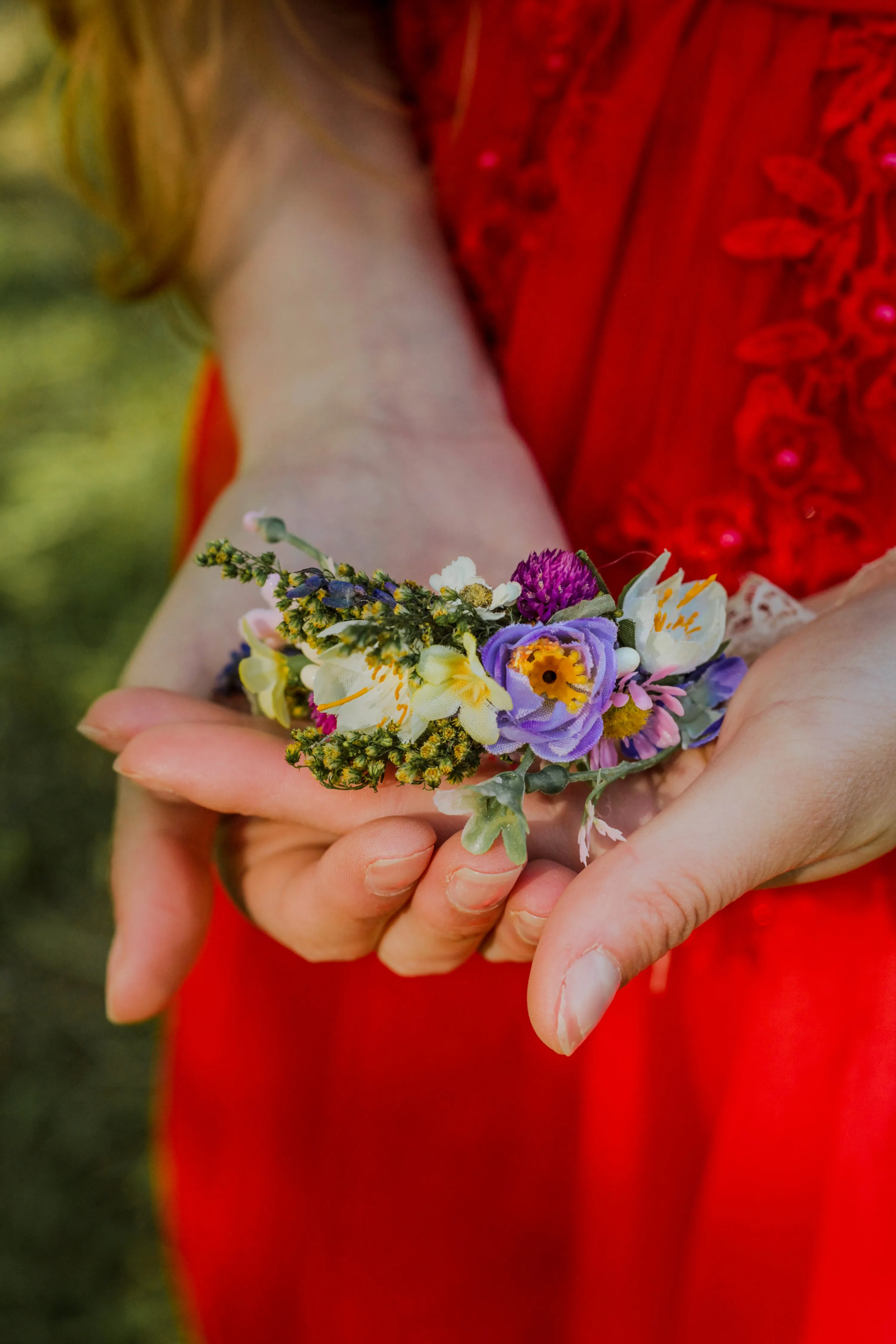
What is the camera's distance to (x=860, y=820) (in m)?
0.95

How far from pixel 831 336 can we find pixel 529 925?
81cm

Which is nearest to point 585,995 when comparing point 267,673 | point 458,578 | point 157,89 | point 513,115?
point 458,578

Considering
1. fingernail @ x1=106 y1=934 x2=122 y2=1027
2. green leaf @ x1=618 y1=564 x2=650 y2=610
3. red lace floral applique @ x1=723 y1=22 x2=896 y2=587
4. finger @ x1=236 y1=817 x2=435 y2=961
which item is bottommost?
fingernail @ x1=106 y1=934 x2=122 y2=1027

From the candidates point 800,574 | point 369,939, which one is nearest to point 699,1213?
point 369,939

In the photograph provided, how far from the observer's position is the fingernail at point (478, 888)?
3.00ft

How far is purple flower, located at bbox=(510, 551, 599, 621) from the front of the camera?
98 cm

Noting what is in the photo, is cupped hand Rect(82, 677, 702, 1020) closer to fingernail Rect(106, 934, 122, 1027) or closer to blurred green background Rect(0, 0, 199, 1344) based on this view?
fingernail Rect(106, 934, 122, 1027)

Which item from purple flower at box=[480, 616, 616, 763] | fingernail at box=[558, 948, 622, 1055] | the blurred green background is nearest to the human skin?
fingernail at box=[558, 948, 622, 1055]

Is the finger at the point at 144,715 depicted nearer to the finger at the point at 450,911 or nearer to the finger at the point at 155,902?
the finger at the point at 155,902

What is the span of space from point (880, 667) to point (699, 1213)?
65 centimetres

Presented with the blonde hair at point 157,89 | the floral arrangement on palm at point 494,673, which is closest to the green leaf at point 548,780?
the floral arrangement on palm at point 494,673

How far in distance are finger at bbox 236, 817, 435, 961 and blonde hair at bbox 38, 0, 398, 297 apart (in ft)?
3.47

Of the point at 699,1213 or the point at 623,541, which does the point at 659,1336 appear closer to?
the point at 699,1213

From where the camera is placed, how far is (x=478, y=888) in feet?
3.03
